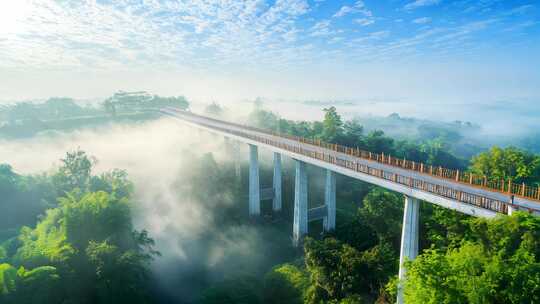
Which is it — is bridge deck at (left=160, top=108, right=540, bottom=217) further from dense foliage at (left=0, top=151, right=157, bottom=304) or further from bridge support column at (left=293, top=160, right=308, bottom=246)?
dense foliage at (left=0, top=151, right=157, bottom=304)

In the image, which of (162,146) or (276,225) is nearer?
(276,225)

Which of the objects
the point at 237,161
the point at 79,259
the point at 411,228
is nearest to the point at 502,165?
the point at 411,228

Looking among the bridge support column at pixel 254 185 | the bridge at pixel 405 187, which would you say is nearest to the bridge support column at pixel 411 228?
the bridge at pixel 405 187

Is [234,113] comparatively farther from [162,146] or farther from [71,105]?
[71,105]

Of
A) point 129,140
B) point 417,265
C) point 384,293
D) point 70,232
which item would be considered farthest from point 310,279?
point 129,140

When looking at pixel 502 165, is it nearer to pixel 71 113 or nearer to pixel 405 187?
pixel 405 187
